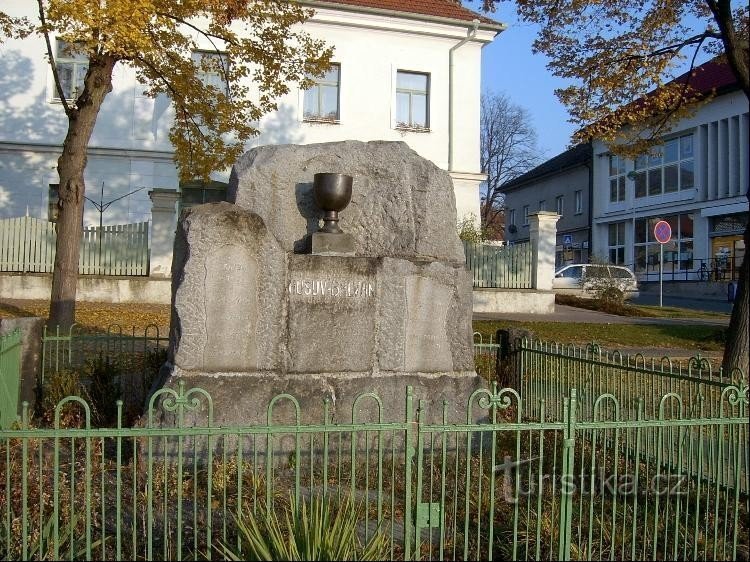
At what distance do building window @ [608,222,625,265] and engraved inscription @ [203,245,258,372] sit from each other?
3401 cm

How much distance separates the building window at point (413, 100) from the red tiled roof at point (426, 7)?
6.80ft

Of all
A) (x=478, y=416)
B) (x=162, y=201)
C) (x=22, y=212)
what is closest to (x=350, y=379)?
(x=478, y=416)

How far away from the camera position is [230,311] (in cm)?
590

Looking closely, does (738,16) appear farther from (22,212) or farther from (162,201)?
(22,212)

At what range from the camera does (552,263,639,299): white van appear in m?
22.7

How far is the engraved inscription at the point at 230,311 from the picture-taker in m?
5.86

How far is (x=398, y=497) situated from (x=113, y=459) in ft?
7.70

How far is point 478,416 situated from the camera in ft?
21.7

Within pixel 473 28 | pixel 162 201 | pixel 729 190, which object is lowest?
pixel 162 201

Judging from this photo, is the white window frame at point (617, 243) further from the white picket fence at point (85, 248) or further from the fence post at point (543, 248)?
the white picket fence at point (85, 248)

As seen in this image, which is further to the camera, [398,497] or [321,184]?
[321,184]

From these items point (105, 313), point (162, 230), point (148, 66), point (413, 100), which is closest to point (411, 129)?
point (413, 100)

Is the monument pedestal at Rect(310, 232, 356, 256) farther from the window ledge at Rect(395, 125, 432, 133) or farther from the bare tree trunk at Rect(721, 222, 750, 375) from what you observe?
the window ledge at Rect(395, 125, 432, 133)

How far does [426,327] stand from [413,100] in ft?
65.5
